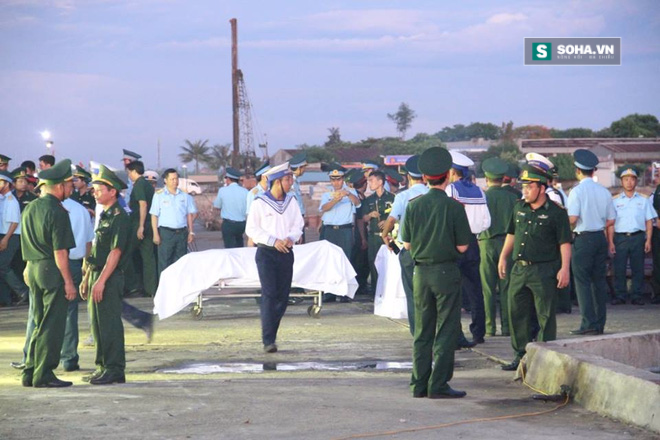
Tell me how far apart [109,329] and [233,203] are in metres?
8.61

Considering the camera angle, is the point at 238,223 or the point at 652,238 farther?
the point at 238,223

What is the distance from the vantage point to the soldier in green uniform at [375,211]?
1603 cm

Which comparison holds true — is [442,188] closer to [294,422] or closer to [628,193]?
[294,422]

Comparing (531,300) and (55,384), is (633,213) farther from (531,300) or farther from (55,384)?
(55,384)

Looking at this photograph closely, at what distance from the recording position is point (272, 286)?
39.5 feet

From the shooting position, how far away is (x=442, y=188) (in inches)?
354

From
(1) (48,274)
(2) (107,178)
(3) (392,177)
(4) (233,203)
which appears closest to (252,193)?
(4) (233,203)

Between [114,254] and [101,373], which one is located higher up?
[114,254]

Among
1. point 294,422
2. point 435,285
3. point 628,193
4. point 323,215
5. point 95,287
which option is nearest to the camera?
point 294,422

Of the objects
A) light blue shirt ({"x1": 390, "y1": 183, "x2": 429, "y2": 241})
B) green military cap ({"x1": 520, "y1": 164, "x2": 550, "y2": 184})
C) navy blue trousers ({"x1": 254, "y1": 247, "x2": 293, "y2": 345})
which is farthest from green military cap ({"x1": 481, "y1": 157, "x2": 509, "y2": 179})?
green military cap ({"x1": 520, "y1": 164, "x2": 550, "y2": 184})

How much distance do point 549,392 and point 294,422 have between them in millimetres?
2397

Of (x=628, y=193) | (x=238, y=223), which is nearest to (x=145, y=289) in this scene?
(x=238, y=223)

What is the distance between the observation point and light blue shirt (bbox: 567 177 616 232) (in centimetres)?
1269

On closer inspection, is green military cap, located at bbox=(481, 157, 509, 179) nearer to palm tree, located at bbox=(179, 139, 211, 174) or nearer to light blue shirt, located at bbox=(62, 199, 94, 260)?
light blue shirt, located at bbox=(62, 199, 94, 260)
